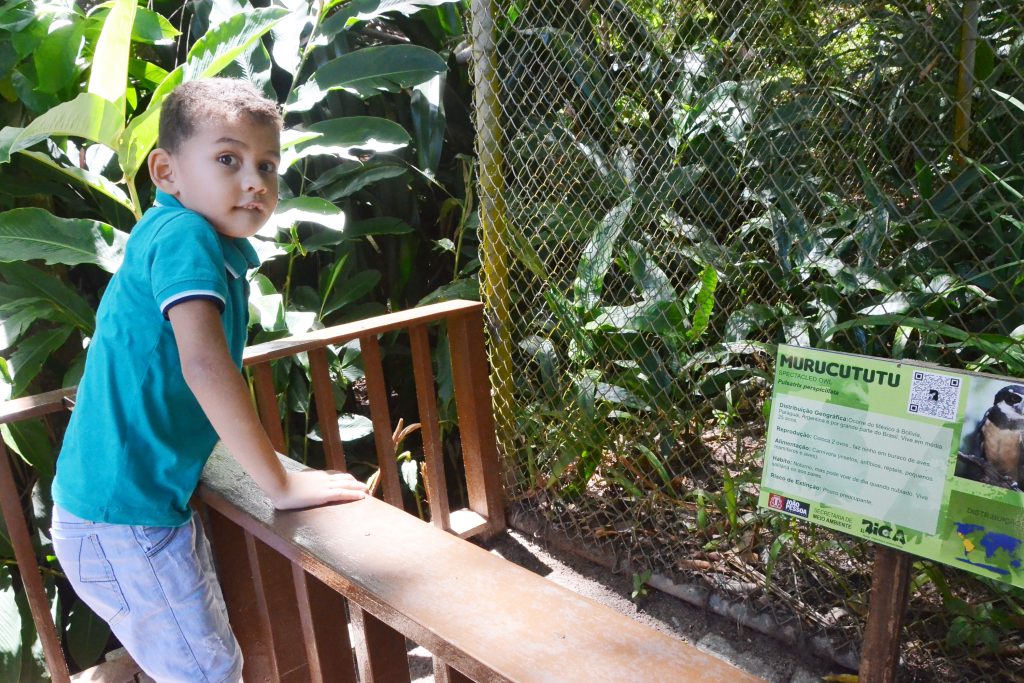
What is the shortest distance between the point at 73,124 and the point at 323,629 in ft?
4.15

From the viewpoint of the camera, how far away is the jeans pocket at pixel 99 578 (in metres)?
1.17

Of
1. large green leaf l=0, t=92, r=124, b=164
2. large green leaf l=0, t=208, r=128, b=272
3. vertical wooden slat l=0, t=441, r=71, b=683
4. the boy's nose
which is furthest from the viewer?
large green leaf l=0, t=208, r=128, b=272

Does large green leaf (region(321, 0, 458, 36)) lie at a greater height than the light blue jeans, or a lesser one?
greater

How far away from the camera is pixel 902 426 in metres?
0.98

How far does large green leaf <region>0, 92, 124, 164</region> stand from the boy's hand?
41.9 inches

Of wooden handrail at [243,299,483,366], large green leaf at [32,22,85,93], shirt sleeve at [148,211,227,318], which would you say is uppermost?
large green leaf at [32,22,85,93]

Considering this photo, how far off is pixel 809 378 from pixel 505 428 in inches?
64.9

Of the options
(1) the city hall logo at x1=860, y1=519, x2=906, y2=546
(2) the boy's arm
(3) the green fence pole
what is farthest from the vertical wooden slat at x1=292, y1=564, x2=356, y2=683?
(3) the green fence pole

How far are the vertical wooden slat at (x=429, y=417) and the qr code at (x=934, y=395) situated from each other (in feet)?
4.88

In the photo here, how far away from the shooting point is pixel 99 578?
1.18m

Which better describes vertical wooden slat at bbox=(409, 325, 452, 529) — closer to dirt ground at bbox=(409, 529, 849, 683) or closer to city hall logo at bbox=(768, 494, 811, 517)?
dirt ground at bbox=(409, 529, 849, 683)

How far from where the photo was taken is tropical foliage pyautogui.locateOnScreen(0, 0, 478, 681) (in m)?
1.91

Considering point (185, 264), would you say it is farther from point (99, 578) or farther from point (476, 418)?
point (476, 418)

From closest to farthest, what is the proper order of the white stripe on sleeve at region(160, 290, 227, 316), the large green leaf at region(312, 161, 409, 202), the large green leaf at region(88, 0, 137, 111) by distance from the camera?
the white stripe on sleeve at region(160, 290, 227, 316), the large green leaf at region(88, 0, 137, 111), the large green leaf at region(312, 161, 409, 202)
